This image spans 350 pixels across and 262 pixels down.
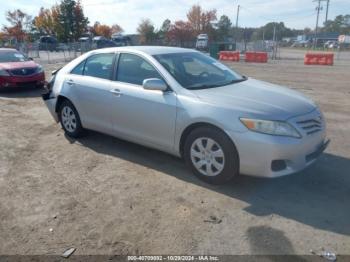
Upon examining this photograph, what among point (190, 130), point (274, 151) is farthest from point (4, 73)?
point (274, 151)

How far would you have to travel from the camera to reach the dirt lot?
3.11m

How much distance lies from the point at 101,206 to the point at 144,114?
4.64 feet

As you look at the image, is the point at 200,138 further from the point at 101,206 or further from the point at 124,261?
the point at 124,261

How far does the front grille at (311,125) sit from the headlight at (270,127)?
7.8 inches

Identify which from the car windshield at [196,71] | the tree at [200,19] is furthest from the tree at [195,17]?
the car windshield at [196,71]

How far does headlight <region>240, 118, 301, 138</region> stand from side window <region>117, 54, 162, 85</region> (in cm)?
150

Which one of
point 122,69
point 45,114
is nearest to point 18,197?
point 122,69

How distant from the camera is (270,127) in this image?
3.70m

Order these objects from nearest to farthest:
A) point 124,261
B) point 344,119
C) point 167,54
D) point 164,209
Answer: point 124,261, point 164,209, point 167,54, point 344,119

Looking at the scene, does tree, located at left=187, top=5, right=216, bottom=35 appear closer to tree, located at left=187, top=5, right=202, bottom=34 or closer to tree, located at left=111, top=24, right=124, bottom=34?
tree, located at left=187, top=5, right=202, bottom=34

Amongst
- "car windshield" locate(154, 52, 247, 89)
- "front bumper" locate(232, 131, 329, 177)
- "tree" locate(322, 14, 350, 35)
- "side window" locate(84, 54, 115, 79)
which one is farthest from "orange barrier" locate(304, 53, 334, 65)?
"tree" locate(322, 14, 350, 35)

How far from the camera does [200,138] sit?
4.09 metres

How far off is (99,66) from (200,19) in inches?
2566

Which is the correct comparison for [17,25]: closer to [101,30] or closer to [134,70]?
[101,30]
